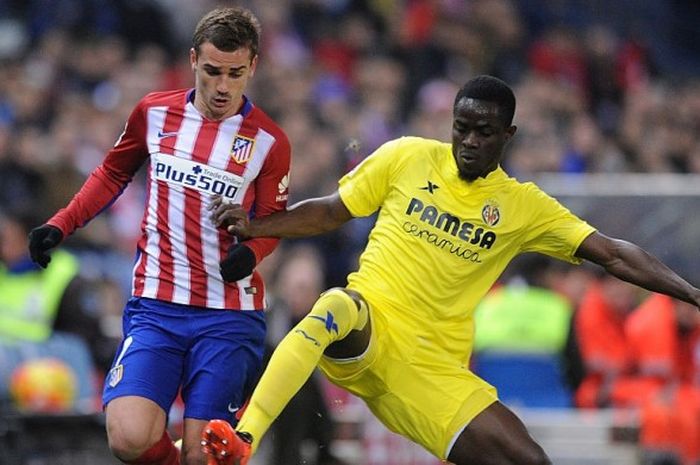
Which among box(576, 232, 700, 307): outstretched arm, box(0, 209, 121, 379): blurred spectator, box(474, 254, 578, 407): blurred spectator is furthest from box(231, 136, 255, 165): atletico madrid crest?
box(474, 254, 578, 407): blurred spectator

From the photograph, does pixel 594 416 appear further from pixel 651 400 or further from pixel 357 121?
pixel 357 121

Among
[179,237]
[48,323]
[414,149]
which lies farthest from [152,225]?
[48,323]

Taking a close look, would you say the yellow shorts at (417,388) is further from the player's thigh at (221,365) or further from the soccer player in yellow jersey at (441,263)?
the player's thigh at (221,365)

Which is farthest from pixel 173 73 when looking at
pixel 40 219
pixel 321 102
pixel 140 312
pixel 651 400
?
pixel 140 312

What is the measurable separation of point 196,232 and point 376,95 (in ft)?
31.3

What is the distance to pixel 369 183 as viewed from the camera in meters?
8.70

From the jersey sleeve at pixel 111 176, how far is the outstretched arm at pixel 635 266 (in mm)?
2116

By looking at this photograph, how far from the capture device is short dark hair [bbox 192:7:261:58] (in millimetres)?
8211

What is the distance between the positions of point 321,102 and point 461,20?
100 inches

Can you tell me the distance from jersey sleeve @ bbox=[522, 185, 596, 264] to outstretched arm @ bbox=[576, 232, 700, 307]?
4 centimetres

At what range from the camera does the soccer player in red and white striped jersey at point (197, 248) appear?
8.18 m

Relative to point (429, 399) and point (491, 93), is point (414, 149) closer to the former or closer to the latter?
point (491, 93)

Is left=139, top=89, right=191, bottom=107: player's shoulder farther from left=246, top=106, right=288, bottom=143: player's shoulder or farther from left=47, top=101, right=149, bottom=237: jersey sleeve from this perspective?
left=246, top=106, right=288, bottom=143: player's shoulder

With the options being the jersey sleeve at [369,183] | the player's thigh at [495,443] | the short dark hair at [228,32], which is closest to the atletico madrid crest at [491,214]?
the jersey sleeve at [369,183]
